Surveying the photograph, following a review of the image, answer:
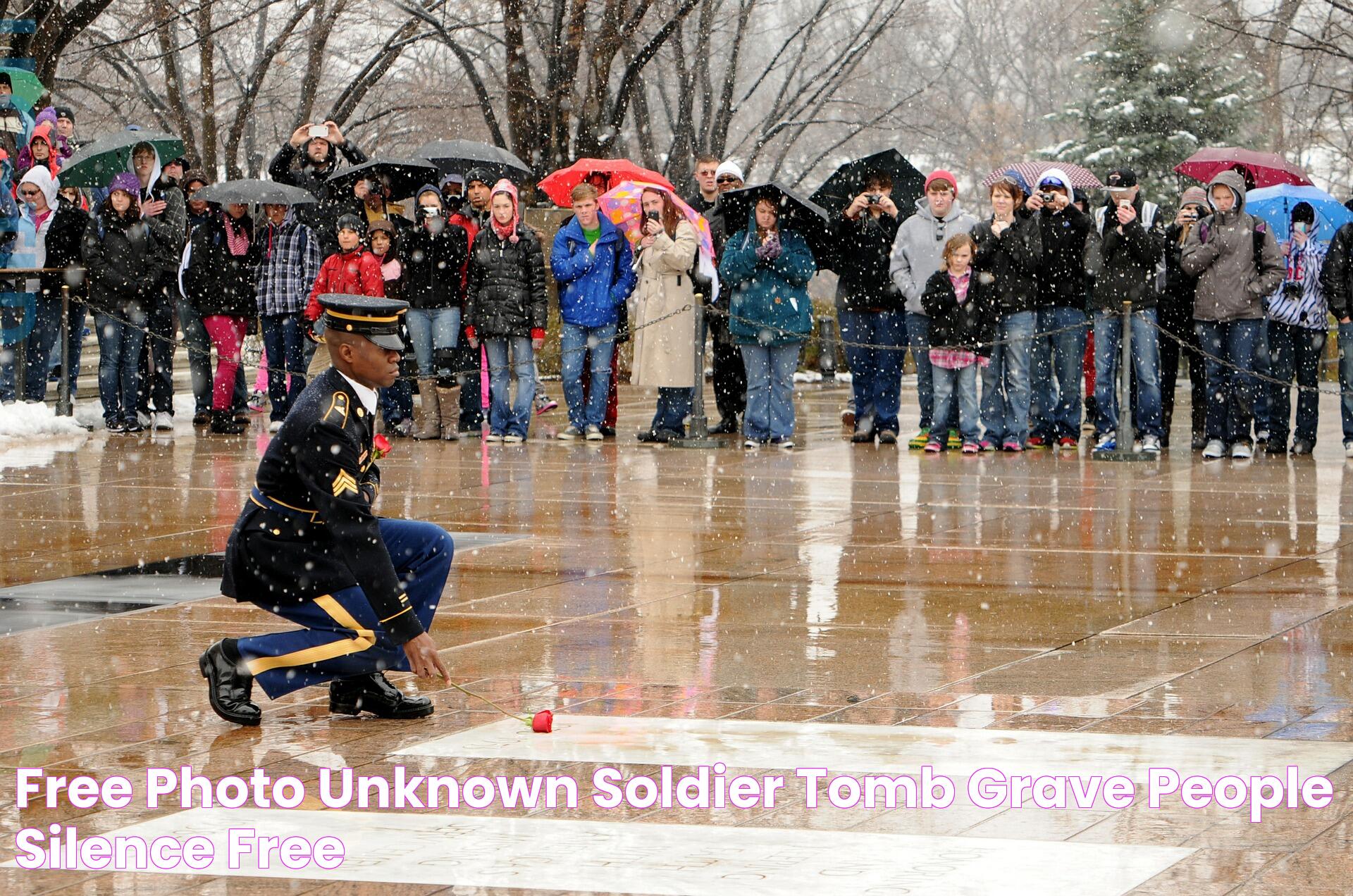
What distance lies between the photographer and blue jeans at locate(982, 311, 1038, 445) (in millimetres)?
16000

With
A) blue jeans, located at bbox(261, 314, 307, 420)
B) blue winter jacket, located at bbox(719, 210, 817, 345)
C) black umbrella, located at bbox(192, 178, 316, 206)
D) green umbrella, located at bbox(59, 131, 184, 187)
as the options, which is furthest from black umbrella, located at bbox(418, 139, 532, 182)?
blue winter jacket, located at bbox(719, 210, 817, 345)

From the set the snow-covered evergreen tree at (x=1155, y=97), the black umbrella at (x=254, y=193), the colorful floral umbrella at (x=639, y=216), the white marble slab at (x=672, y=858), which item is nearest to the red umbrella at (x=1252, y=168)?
the colorful floral umbrella at (x=639, y=216)

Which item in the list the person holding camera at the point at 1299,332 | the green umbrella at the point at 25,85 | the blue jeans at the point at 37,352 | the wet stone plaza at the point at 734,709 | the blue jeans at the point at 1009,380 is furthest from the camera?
the green umbrella at the point at 25,85

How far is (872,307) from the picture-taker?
16812mm

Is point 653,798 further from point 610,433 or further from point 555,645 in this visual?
point 610,433

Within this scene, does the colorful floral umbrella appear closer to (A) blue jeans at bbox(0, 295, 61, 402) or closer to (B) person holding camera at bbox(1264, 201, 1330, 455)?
(B) person holding camera at bbox(1264, 201, 1330, 455)

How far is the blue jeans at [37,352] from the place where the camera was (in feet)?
60.9

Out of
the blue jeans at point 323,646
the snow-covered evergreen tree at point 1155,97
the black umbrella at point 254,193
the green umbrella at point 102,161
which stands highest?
the snow-covered evergreen tree at point 1155,97

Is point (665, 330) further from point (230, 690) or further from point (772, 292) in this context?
point (230, 690)

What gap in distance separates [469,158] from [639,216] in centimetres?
436

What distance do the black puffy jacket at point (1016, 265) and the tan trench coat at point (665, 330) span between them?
8.04ft

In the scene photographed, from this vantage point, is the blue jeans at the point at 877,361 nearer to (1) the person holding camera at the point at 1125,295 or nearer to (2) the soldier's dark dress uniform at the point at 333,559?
(1) the person holding camera at the point at 1125,295

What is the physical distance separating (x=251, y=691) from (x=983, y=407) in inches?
396

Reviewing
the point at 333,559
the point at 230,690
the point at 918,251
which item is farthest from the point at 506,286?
the point at 230,690
